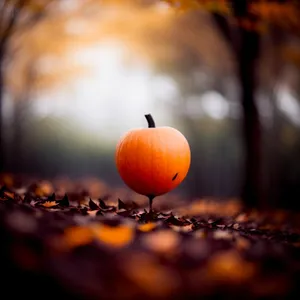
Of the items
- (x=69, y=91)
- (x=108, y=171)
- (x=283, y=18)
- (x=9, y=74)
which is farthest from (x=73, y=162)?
(x=283, y=18)

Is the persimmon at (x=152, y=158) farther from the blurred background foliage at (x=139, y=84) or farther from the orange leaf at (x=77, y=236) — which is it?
the blurred background foliage at (x=139, y=84)

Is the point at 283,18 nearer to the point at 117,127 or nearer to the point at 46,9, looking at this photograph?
the point at 46,9

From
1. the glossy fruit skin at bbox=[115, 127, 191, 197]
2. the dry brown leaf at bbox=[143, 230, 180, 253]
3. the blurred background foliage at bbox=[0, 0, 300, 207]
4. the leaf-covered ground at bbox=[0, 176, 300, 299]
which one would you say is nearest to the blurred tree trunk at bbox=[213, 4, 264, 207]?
the blurred background foliage at bbox=[0, 0, 300, 207]

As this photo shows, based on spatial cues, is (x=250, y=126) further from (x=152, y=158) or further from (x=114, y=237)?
(x=114, y=237)

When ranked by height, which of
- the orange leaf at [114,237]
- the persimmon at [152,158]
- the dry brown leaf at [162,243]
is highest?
the persimmon at [152,158]

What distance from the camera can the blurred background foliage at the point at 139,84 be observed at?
7496mm

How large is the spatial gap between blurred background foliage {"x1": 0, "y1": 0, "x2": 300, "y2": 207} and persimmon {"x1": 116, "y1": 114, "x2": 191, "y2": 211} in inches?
66.9

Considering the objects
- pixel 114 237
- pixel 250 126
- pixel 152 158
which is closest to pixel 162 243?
pixel 114 237

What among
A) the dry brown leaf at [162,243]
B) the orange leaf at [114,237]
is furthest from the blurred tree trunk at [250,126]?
the orange leaf at [114,237]

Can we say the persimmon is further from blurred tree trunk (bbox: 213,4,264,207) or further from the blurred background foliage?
blurred tree trunk (bbox: 213,4,264,207)

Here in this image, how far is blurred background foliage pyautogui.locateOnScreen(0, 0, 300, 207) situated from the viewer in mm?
7496

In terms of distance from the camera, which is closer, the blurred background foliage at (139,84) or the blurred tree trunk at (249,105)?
the blurred tree trunk at (249,105)

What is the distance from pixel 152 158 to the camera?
2482 millimetres

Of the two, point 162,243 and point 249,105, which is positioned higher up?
point 249,105
